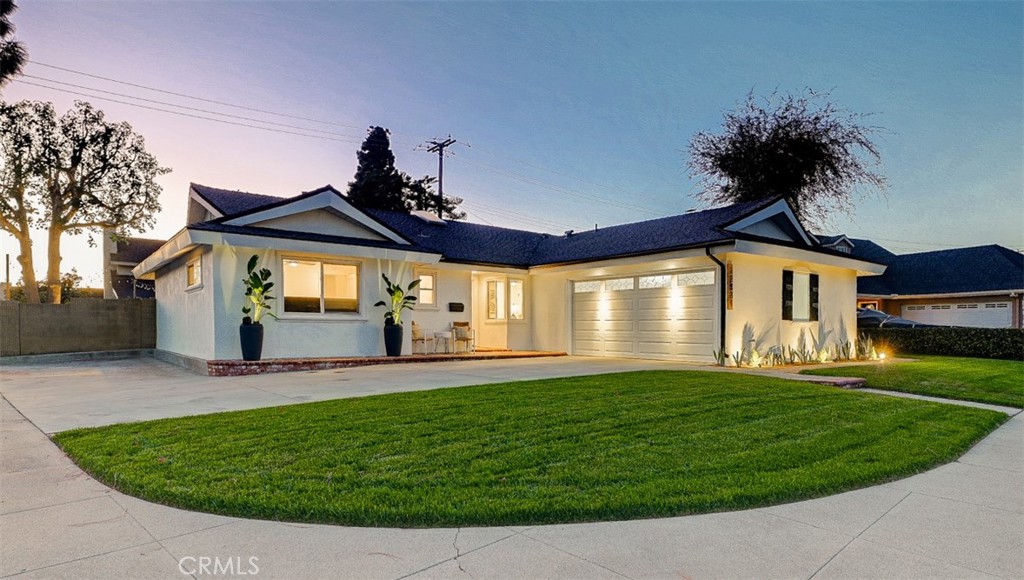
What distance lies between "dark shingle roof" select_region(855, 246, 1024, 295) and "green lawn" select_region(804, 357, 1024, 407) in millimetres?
12313

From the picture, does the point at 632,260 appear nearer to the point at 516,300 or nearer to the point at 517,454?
the point at 516,300

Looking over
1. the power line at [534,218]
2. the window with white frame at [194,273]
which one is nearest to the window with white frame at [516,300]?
the window with white frame at [194,273]

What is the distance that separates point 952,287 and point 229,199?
2888 centimetres

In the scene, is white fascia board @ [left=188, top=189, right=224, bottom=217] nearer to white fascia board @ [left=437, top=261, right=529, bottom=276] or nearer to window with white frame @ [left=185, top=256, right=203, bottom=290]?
window with white frame @ [left=185, top=256, right=203, bottom=290]

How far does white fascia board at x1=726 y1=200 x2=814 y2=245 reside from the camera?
1329 centimetres

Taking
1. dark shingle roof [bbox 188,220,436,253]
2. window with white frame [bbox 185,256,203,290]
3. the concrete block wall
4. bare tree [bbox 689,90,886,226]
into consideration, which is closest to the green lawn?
dark shingle roof [bbox 188,220,436,253]

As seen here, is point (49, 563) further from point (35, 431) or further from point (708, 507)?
point (35, 431)

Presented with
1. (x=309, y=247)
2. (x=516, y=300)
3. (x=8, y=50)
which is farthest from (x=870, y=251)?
(x=8, y=50)

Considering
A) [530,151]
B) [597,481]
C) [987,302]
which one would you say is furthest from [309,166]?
[987,302]

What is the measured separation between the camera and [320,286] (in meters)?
12.5

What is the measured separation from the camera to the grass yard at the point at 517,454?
10.7 ft

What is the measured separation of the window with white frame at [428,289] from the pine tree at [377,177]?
23.0m

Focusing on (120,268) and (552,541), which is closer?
(552,541)

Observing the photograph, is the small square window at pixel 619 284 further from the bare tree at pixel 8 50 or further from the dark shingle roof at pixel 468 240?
the bare tree at pixel 8 50
